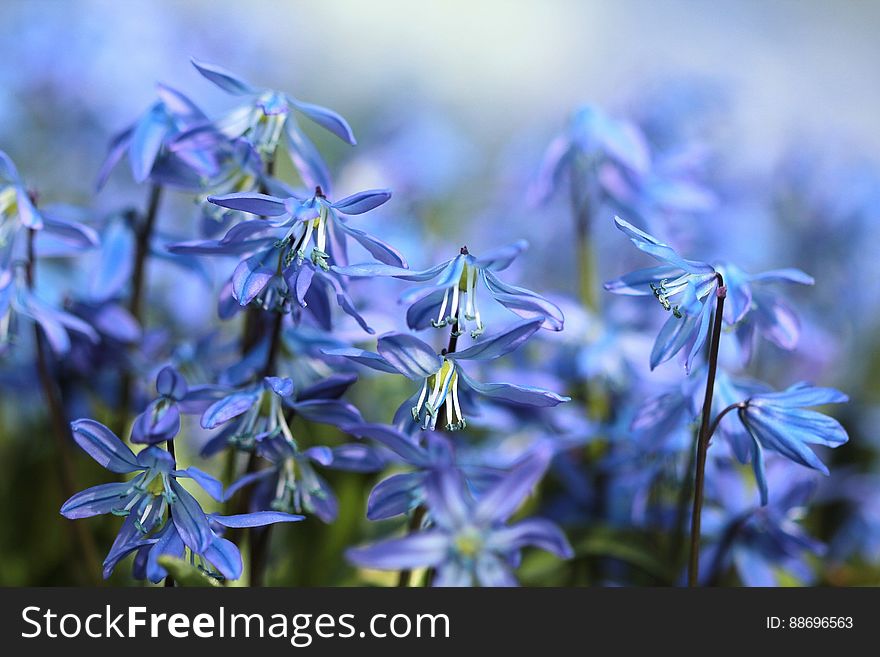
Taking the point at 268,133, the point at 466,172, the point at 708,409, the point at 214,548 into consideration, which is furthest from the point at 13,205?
the point at 466,172

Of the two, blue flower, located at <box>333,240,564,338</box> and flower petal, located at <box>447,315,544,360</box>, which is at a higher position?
blue flower, located at <box>333,240,564,338</box>

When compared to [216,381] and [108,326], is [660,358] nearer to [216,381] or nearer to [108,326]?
[216,381]

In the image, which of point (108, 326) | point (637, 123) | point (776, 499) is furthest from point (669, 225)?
point (108, 326)

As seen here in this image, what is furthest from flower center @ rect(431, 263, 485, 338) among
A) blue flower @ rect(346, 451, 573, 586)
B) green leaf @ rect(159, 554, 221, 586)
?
green leaf @ rect(159, 554, 221, 586)

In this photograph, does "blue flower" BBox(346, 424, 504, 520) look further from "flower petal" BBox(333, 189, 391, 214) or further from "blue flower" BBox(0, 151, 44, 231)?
"blue flower" BBox(0, 151, 44, 231)

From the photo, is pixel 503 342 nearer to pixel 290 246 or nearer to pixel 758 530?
pixel 290 246

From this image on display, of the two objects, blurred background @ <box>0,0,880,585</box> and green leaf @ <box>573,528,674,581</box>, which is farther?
blurred background @ <box>0,0,880,585</box>

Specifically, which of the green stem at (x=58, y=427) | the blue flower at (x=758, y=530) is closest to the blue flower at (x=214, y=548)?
the green stem at (x=58, y=427)
